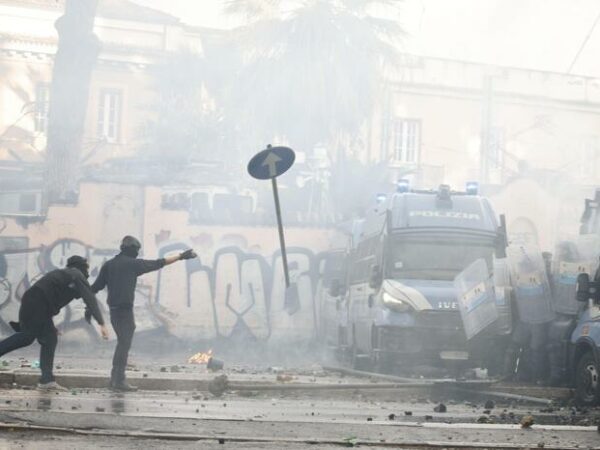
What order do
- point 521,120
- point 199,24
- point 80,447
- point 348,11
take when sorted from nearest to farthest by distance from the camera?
point 80,447, point 348,11, point 199,24, point 521,120

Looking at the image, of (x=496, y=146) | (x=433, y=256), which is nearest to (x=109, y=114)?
(x=496, y=146)

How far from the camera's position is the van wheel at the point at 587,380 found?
38.0 ft

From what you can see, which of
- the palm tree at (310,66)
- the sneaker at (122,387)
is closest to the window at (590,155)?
the palm tree at (310,66)

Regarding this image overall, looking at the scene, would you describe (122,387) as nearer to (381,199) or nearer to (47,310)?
(47,310)

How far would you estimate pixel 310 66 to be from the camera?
3244cm

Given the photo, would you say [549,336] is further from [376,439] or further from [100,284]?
[376,439]

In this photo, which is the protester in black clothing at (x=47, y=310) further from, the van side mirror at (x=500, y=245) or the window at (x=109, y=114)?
the window at (x=109, y=114)

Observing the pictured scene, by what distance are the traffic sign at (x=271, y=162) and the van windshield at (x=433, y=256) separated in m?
3.32

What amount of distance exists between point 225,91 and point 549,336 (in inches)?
853

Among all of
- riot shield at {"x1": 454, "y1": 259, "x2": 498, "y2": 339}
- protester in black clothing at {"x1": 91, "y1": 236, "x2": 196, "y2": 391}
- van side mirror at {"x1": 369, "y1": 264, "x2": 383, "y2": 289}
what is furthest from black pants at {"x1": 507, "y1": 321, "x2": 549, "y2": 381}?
protester in black clothing at {"x1": 91, "y1": 236, "x2": 196, "y2": 391}

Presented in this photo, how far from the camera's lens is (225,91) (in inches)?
1355

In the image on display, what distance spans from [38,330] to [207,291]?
11.7 m

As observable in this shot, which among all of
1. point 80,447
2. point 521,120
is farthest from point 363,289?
point 521,120

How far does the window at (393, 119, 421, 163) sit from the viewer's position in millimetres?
40750
